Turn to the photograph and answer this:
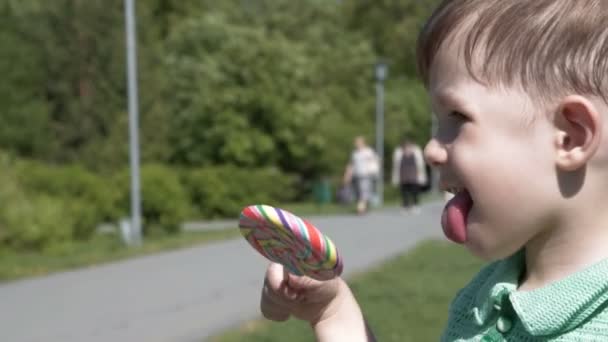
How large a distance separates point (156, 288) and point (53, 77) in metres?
23.7

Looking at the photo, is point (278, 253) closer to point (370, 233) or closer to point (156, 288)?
point (156, 288)

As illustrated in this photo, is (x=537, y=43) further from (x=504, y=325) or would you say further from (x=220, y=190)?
(x=220, y=190)

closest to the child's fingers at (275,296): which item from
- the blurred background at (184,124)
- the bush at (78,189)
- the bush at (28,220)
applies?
the blurred background at (184,124)

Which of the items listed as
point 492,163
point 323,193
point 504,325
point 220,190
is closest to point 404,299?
point 504,325

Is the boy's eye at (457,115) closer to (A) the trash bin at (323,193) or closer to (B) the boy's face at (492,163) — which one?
(B) the boy's face at (492,163)

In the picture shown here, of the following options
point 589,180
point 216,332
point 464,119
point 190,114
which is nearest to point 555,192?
point 589,180

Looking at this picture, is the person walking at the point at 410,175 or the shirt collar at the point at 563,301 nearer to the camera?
the shirt collar at the point at 563,301

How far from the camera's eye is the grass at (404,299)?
552 cm

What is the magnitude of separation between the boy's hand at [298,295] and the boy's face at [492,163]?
29 cm

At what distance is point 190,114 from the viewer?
29.7 m

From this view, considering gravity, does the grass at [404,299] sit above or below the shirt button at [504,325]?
below

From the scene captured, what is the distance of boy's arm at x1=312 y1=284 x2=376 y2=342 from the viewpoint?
4.83ft

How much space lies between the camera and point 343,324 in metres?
1.48

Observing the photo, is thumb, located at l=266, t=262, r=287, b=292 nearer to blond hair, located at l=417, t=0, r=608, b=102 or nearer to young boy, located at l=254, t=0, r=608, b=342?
young boy, located at l=254, t=0, r=608, b=342
